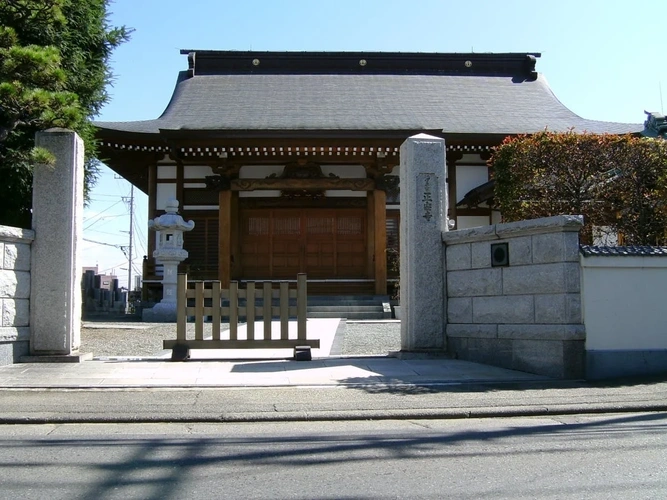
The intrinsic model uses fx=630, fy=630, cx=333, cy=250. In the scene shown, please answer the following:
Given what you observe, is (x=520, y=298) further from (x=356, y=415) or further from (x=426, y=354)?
(x=356, y=415)

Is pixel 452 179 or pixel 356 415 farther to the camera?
pixel 452 179

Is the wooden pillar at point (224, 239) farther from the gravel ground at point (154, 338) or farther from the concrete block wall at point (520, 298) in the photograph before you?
the concrete block wall at point (520, 298)

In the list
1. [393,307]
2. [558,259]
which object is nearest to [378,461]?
[558,259]

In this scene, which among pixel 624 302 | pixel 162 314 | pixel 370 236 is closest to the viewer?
pixel 624 302

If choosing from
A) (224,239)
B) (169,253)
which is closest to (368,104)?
(224,239)

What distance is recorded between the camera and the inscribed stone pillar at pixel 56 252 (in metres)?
9.06

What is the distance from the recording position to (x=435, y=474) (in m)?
4.29

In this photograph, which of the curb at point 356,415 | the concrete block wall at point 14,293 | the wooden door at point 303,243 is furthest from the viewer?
the wooden door at point 303,243

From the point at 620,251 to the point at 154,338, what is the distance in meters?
8.77

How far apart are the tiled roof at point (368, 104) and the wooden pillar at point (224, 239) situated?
2.17 m

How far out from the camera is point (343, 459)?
4.66 meters

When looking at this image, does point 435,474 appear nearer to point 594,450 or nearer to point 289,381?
point 594,450

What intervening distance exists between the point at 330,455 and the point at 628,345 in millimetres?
5095

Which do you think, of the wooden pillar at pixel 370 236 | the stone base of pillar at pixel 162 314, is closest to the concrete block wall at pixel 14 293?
the stone base of pillar at pixel 162 314
